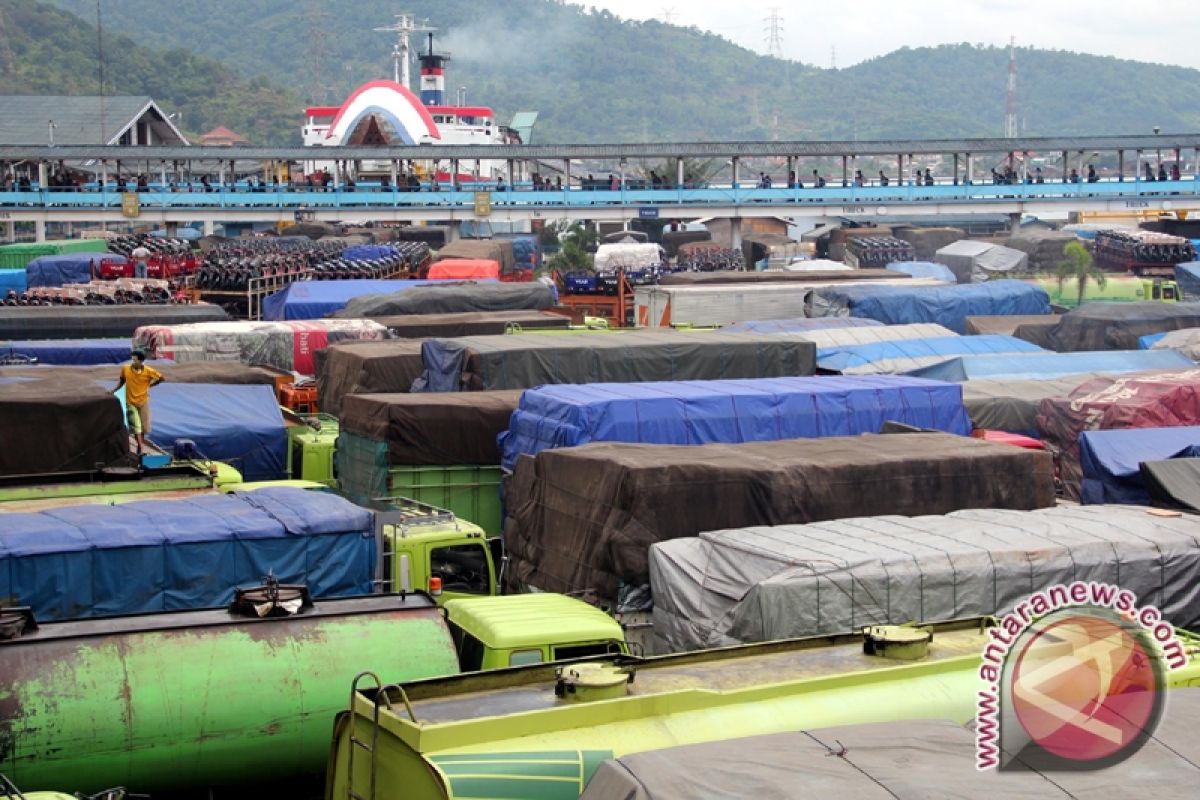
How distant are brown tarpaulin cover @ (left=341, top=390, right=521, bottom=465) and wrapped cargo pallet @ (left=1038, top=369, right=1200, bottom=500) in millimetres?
7006

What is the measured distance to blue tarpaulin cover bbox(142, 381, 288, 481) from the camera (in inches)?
693

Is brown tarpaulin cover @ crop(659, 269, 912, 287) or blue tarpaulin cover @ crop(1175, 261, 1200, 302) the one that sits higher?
brown tarpaulin cover @ crop(659, 269, 912, 287)

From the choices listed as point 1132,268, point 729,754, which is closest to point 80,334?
point 729,754

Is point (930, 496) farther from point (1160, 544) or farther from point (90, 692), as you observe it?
point (90, 692)

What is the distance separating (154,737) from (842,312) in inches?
919

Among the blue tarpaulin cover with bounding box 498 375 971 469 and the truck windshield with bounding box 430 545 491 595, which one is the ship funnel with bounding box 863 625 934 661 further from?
the blue tarpaulin cover with bounding box 498 375 971 469

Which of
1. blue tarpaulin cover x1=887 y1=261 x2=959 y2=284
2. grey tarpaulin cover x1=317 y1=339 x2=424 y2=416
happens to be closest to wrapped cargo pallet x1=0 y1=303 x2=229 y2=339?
grey tarpaulin cover x1=317 y1=339 x2=424 y2=416

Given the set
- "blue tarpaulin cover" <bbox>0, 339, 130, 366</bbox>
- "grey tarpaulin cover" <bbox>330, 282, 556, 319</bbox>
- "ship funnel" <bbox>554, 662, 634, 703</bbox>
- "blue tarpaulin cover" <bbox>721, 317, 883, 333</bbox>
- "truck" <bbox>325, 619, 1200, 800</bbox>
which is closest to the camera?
"truck" <bbox>325, 619, 1200, 800</bbox>

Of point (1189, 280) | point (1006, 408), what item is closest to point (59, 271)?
point (1006, 408)

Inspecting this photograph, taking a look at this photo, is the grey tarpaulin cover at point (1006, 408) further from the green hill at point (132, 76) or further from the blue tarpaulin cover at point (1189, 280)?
the green hill at point (132, 76)

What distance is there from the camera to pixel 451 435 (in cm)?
1606

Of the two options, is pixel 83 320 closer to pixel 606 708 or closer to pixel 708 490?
pixel 708 490

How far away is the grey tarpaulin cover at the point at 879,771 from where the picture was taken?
5633 mm

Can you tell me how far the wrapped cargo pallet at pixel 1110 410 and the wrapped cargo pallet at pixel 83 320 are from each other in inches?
686
